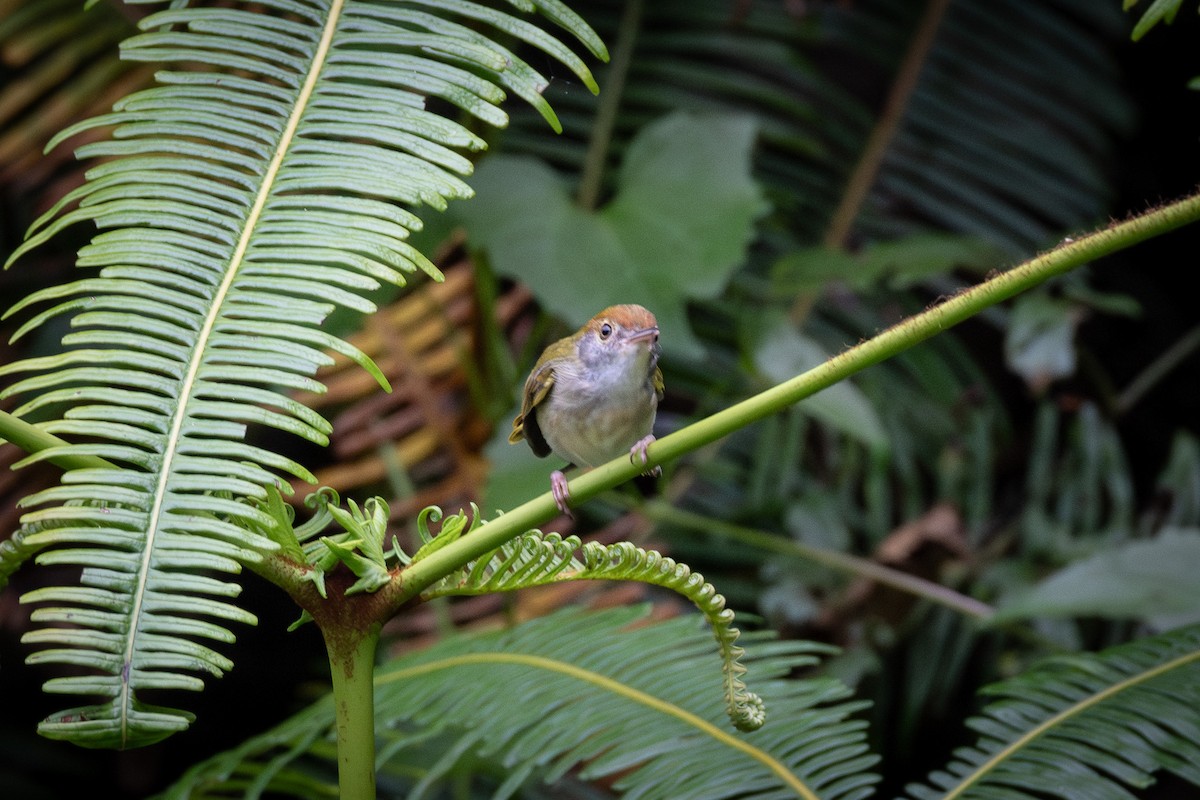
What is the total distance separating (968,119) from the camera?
14.3 ft

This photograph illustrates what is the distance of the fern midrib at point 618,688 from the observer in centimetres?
167

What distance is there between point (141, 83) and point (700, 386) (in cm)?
208

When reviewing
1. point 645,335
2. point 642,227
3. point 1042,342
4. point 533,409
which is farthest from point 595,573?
point 1042,342

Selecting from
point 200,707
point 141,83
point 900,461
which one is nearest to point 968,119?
point 900,461

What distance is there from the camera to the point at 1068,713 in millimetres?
1723

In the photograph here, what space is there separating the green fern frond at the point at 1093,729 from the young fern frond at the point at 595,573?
1.51 feet

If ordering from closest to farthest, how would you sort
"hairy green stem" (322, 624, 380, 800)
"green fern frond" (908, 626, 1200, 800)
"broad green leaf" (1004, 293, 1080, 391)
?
1. "hairy green stem" (322, 624, 380, 800)
2. "green fern frond" (908, 626, 1200, 800)
3. "broad green leaf" (1004, 293, 1080, 391)

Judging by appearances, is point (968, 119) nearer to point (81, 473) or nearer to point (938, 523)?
point (938, 523)

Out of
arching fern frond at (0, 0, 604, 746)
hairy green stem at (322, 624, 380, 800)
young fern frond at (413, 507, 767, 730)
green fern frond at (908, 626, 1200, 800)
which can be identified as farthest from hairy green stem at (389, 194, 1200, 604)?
green fern frond at (908, 626, 1200, 800)

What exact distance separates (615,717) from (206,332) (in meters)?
0.88

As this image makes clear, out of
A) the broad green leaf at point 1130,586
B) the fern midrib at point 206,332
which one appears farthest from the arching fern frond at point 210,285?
the broad green leaf at point 1130,586

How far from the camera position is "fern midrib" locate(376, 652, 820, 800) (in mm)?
1671

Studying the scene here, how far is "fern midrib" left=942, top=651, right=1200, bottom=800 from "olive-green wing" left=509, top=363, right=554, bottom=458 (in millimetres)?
1323

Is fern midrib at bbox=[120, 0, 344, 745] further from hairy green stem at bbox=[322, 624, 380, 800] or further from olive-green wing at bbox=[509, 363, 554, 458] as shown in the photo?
olive-green wing at bbox=[509, 363, 554, 458]
